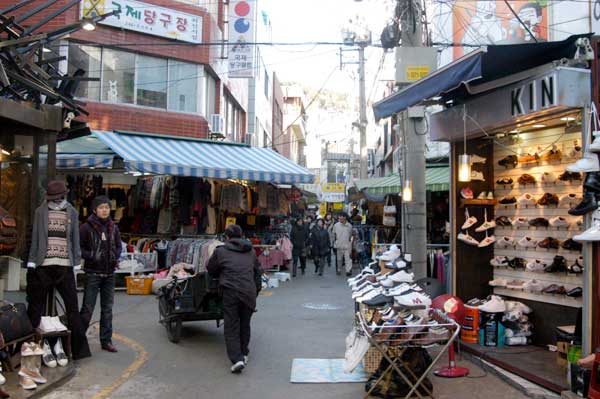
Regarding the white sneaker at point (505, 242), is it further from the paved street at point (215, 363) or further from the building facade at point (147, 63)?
the building facade at point (147, 63)

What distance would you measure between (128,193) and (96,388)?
390 inches

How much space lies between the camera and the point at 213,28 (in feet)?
62.7

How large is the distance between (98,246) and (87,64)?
1110cm

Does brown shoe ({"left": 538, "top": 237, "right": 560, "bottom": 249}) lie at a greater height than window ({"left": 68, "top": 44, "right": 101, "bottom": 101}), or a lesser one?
lesser

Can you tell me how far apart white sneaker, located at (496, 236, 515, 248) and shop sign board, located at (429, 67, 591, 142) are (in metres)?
1.62

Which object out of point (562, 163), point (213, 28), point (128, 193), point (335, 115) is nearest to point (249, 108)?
point (213, 28)

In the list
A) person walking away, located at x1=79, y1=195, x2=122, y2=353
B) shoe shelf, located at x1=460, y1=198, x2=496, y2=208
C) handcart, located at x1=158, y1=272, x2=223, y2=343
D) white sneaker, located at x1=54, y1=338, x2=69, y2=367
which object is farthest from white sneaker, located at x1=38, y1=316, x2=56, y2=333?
shoe shelf, located at x1=460, y1=198, x2=496, y2=208

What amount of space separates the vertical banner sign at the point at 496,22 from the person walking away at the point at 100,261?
39.6 ft

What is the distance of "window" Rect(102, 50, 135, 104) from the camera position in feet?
55.9

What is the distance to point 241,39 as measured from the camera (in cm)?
1825

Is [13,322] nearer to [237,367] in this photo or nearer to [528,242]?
[237,367]

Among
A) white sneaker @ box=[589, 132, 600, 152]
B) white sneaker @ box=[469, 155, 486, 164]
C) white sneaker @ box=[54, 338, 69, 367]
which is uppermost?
white sneaker @ box=[469, 155, 486, 164]

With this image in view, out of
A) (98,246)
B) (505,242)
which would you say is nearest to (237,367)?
(98,246)

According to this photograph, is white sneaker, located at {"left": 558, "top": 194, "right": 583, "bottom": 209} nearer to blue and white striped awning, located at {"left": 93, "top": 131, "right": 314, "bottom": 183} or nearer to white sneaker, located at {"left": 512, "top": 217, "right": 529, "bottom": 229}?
white sneaker, located at {"left": 512, "top": 217, "right": 529, "bottom": 229}
